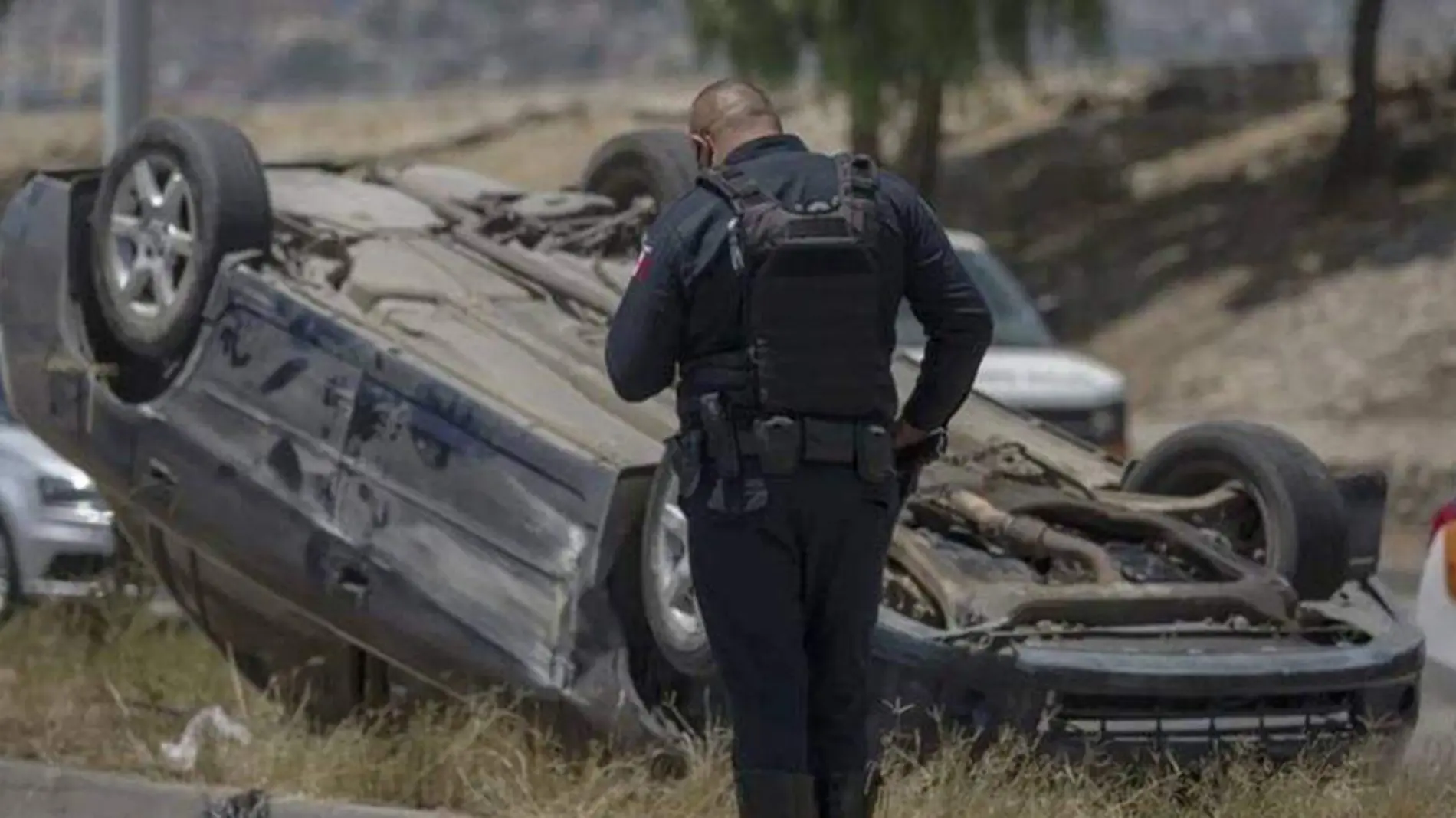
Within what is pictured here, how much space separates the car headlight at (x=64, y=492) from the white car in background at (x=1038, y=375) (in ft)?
16.3

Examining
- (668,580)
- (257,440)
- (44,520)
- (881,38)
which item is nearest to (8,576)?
(44,520)

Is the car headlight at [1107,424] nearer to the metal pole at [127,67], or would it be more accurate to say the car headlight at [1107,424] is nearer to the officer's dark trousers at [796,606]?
the metal pole at [127,67]

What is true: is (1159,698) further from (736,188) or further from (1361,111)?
(1361,111)

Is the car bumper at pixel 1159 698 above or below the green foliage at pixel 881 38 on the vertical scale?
above

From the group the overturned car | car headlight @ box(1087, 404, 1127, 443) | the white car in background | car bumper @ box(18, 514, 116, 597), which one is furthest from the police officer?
car headlight @ box(1087, 404, 1127, 443)

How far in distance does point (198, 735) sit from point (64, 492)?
4.84 meters

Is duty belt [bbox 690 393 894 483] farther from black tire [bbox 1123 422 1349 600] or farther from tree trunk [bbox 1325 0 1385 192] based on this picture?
tree trunk [bbox 1325 0 1385 192]

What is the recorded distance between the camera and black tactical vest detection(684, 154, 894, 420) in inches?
243

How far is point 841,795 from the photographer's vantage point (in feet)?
21.1

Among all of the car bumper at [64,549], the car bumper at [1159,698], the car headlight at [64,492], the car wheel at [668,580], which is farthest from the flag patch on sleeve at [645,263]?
the car headlight at [64,492]

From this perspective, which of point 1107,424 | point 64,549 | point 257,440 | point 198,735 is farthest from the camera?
point 1107,424

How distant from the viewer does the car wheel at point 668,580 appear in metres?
7.58

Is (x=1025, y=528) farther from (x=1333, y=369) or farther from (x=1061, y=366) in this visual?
(x=1333, y=369)

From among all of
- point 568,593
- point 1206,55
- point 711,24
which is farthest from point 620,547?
point 1206,55
